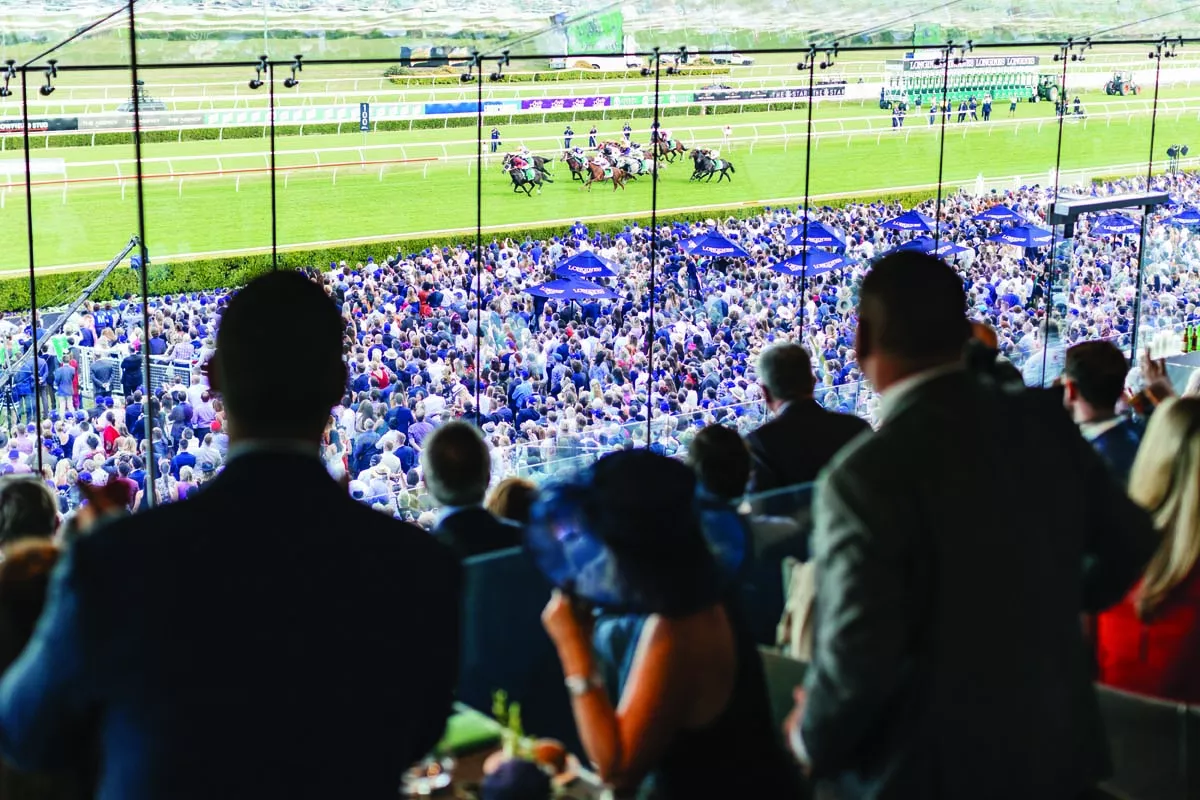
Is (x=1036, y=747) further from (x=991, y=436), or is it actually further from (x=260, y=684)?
(x=260, y=684)

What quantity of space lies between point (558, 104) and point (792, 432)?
32554 mm

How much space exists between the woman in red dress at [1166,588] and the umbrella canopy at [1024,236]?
63.4ft

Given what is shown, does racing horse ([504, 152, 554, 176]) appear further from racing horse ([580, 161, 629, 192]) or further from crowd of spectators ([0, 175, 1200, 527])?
crowd of spectators ([0, 175, 1200, 527])

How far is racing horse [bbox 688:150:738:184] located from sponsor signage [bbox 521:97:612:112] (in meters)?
2.91

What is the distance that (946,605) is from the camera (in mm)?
1545

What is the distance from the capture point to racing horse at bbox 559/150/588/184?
111 feet

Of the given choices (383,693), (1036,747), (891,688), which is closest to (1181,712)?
(1036,747)

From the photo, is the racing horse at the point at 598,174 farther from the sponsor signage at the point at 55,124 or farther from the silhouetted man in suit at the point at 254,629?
the silhouetted man in suit at the point at 254,629

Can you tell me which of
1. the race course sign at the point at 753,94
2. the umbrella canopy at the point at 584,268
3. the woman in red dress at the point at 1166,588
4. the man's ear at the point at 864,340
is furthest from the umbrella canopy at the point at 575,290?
the race course sign at the point at 753,94

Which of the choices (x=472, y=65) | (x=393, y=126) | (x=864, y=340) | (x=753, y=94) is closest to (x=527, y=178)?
(x=393, y=126)

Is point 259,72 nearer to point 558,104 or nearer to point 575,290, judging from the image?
point 575,290

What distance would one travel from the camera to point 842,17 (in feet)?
38.0

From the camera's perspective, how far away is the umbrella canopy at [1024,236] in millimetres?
21078

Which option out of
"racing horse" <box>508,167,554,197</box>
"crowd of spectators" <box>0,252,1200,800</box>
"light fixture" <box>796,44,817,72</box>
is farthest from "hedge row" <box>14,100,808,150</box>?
"crowd of spectators" <box>0,252,1200,800</box>
